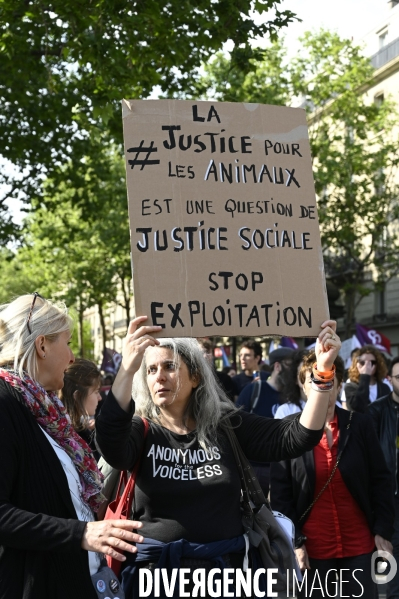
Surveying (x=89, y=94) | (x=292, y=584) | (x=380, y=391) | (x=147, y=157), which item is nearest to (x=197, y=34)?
(x=89, y=94)

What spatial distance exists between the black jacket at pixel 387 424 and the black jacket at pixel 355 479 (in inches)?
53.8

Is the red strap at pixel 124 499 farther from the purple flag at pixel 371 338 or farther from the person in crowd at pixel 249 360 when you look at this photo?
the purple flag at pixel 371 338

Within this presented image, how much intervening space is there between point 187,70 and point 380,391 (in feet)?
17.7

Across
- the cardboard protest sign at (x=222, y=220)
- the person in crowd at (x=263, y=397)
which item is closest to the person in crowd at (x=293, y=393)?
the person in crowd at (x=263, y=397)

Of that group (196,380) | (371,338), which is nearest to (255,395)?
(196,380)

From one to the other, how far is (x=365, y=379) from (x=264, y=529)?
4.69 metres

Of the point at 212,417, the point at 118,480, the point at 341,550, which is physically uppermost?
the point at 212,417

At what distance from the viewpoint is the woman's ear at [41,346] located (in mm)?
3069

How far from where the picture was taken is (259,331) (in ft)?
11.8

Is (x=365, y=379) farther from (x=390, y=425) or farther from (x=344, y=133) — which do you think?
(x=344, y=133)

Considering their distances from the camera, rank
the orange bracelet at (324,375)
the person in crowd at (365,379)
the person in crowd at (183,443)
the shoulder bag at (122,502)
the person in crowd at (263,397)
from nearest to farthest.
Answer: the person in crowd at (183,443)
the shoulder bag at (122,502)
the orange bracelet at (324,375)
the person in crowd at (263,397)
the person in crowd at (365,379)

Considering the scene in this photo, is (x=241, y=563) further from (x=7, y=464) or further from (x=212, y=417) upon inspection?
(x=7, y=464)

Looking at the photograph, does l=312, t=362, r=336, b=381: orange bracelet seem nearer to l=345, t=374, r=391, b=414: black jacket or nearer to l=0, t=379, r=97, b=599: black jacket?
l=0, t=379, r=97, b=599: black jacket

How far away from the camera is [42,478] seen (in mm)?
2912
